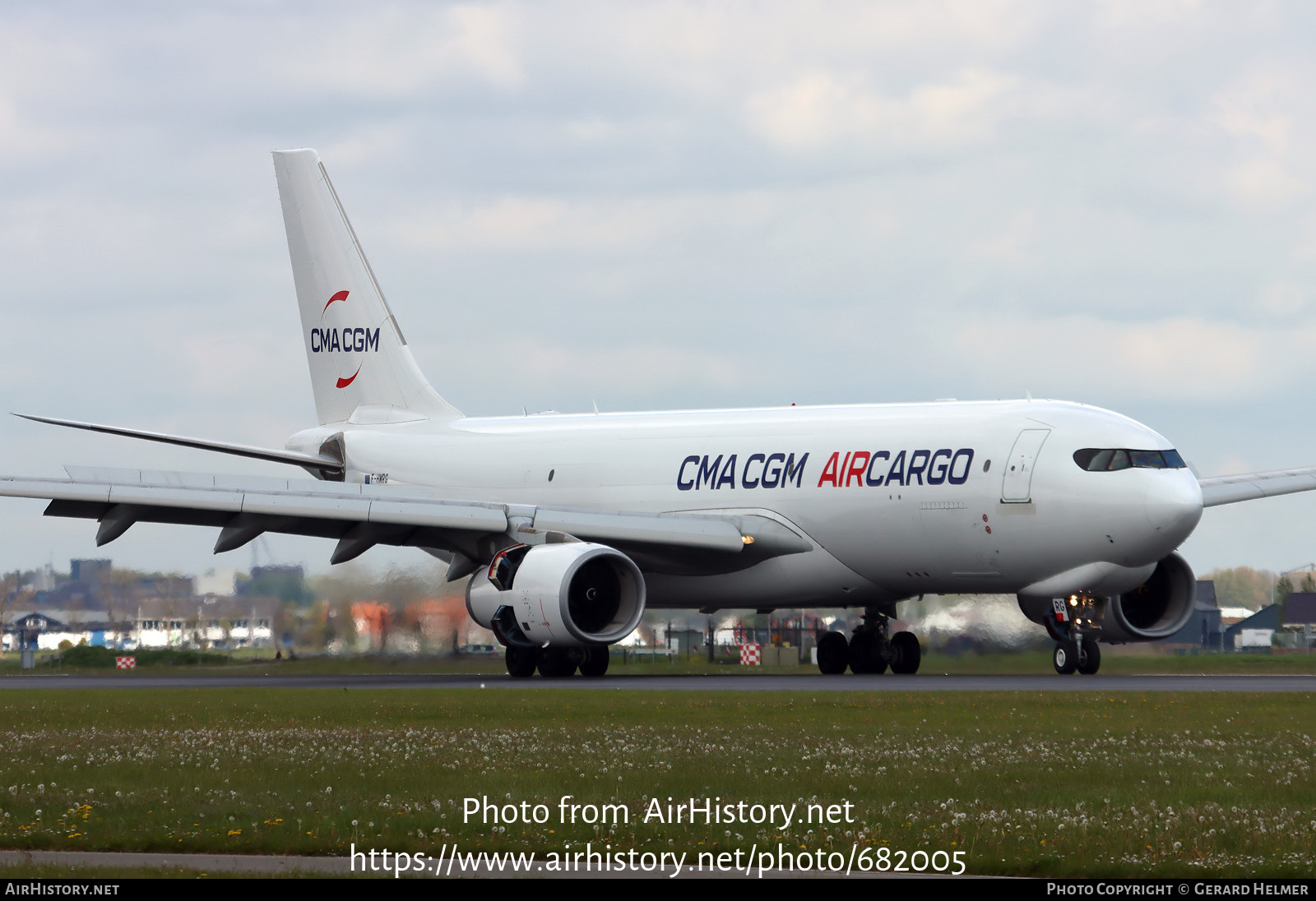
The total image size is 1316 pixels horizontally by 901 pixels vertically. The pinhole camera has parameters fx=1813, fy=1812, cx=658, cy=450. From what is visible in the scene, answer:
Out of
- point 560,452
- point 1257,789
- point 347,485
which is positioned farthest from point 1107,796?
point 560,452

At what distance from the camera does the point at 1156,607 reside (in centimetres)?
3073

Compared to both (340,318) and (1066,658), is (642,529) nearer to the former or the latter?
(1066,658)

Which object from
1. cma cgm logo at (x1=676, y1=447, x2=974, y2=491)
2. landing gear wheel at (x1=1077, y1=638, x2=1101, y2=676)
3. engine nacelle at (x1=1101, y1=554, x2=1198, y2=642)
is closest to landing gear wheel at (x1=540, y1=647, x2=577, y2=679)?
cma cgm logo at (x1=676, y1=447, x2=974, y2=491)

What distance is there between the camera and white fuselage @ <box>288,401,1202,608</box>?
27375 millimetres

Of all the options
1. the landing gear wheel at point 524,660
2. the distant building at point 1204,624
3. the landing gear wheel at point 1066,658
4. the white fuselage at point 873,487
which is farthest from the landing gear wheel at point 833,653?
the distant building at point 1204,624

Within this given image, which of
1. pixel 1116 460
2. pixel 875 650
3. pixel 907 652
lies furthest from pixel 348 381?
pixel 1116 460

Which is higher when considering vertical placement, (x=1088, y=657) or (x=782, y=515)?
(x=782, y=515)

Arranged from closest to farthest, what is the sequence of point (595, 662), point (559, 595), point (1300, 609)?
point (559, 595) < point (595, 662) < point (1300, 609)

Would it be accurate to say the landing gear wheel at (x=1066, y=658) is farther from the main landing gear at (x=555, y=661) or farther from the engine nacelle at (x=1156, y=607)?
the main landing gear at (x=555, y=661)

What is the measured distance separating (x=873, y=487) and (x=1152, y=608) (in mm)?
5457

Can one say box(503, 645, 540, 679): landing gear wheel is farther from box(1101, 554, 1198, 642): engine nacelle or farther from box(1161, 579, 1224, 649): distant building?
box(1161, 579, 1224, 649): distant building

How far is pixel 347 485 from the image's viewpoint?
31.0 metres

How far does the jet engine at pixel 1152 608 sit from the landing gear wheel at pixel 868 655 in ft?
11.1
